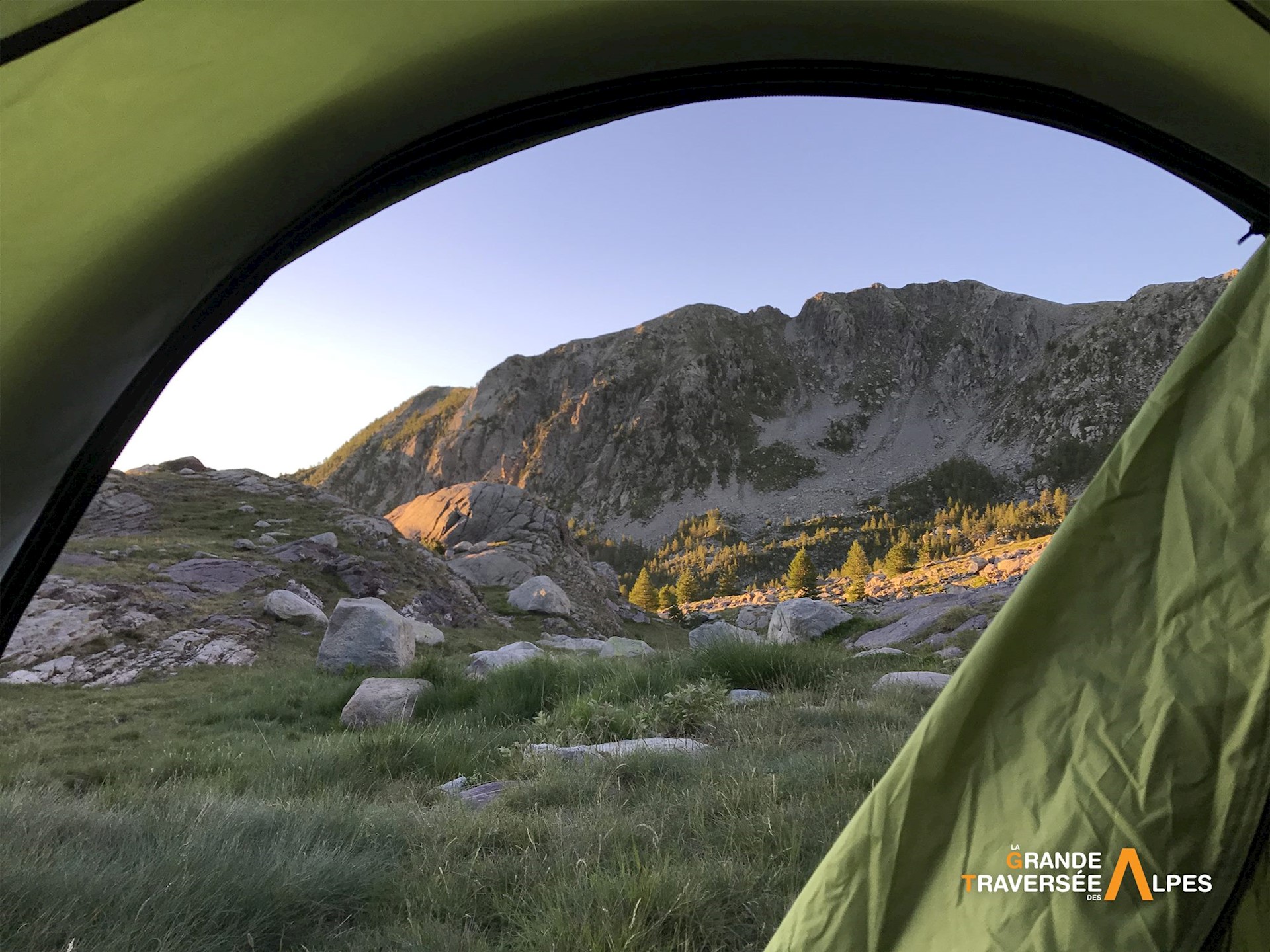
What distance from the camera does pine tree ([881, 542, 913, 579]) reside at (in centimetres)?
7225

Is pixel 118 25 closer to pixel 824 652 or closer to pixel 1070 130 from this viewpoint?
pixel 1070 130

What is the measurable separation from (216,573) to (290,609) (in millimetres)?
3224

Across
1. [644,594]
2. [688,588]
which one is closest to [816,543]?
[688,588]

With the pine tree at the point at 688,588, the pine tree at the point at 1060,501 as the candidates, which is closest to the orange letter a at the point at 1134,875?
the pine tree at the point at 688,588

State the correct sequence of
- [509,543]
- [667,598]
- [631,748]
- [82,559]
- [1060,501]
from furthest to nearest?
[1060,501] → [667,598] → [509,543] → [82,559] → [631,748]

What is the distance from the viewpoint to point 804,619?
15914 millimetres

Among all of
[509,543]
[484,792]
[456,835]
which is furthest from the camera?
[509,543]

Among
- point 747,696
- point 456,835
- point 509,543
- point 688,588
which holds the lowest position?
point 688,588

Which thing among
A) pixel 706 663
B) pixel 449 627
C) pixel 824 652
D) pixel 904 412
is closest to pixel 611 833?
pixel 706 663

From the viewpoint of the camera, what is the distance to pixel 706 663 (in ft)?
20.5

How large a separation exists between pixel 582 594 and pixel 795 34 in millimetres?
32140

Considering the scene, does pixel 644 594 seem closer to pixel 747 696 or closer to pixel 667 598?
pixel 667 598

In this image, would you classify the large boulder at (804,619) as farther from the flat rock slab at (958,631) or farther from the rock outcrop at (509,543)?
the rock outcrop at (509,543)

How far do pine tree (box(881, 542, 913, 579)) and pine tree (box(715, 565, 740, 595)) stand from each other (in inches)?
792
